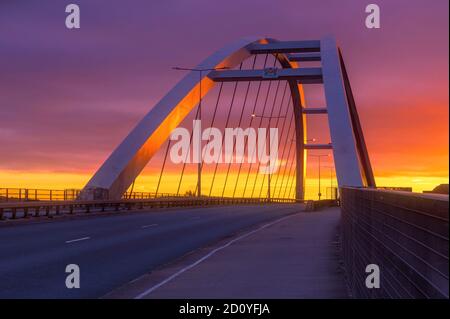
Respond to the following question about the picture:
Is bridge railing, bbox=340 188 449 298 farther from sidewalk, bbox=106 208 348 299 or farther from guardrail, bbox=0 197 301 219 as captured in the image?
guardrail, bbox=0 197 301 219

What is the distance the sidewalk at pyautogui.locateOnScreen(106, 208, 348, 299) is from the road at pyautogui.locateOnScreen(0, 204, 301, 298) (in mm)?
849

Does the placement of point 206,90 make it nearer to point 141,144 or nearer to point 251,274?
point 141,144

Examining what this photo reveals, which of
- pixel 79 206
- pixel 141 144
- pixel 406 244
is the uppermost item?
pixel 141 144

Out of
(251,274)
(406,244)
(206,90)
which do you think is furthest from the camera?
(206,90)

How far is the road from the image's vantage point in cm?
1355

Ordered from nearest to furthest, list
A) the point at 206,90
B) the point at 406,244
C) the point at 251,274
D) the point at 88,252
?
1. the point at 406,244
2. the point at 251,274
3. the point at 88,252
4. the point at 206,90

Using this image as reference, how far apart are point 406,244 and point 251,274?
326 inches

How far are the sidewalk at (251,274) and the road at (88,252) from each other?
85 centimetres

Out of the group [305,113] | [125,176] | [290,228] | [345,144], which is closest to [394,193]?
[290,228]

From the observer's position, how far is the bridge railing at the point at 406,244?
4.67 meters

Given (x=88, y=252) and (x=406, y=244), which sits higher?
(x=406, y=244)

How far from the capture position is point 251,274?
1413 cm

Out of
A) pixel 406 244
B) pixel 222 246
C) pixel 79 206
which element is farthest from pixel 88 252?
pixel 79 206
